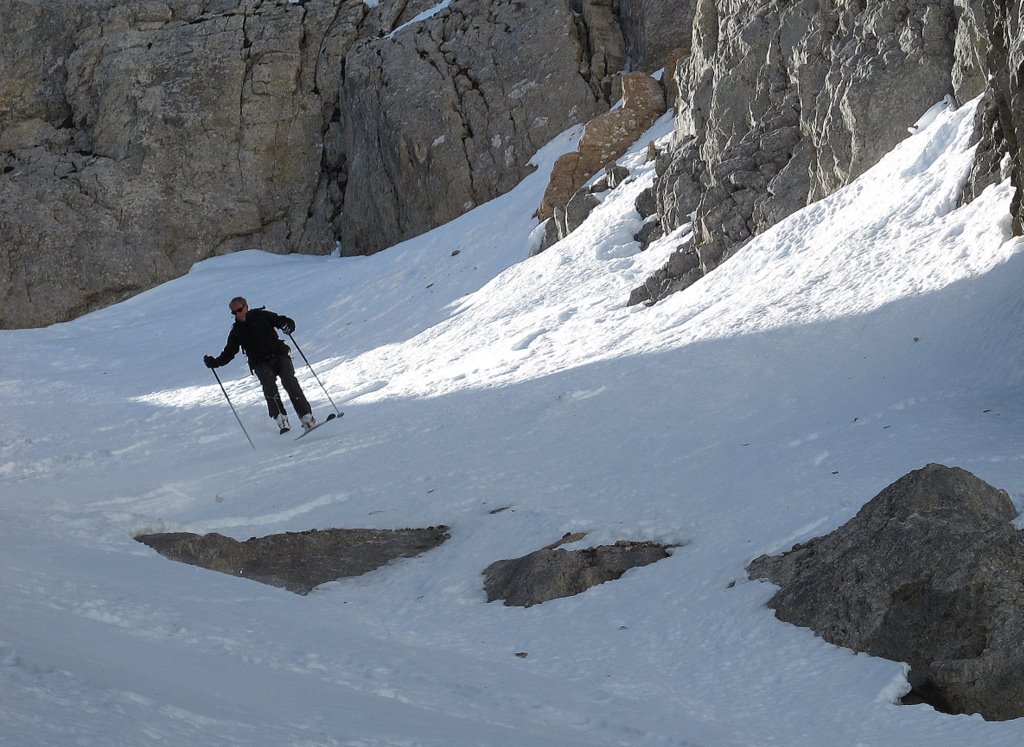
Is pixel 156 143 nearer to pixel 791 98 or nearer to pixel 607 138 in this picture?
pixel 607 138

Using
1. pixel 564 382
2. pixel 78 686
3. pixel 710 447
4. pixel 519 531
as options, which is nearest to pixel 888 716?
pixel 78 686

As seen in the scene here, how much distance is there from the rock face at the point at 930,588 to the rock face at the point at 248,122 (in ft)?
92.2

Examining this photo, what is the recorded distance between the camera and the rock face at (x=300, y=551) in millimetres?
7051

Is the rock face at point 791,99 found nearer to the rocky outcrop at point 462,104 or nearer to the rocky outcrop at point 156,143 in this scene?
the rocky outcrop at point 462,104

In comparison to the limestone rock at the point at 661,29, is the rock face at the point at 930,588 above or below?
below

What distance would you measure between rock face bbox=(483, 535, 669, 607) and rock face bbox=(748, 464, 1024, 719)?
3.05 ft

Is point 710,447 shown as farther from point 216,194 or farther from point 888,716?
point 216,194

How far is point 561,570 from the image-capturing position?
6.25 m

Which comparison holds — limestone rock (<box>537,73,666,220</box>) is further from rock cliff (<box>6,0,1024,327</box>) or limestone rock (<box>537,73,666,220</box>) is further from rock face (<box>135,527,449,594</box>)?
rock face (<box>135,527,449,594</box>)

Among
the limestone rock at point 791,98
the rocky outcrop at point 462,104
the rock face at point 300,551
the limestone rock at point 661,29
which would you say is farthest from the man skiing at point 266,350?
the limestone rock at point 661,29

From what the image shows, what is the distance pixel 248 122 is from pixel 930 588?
3604 centimetres

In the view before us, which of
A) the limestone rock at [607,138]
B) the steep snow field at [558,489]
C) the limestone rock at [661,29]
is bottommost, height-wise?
the steep snow field at [558,489]

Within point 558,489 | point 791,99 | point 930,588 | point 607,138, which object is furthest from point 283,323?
point 607,138

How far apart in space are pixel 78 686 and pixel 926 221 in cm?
1093
